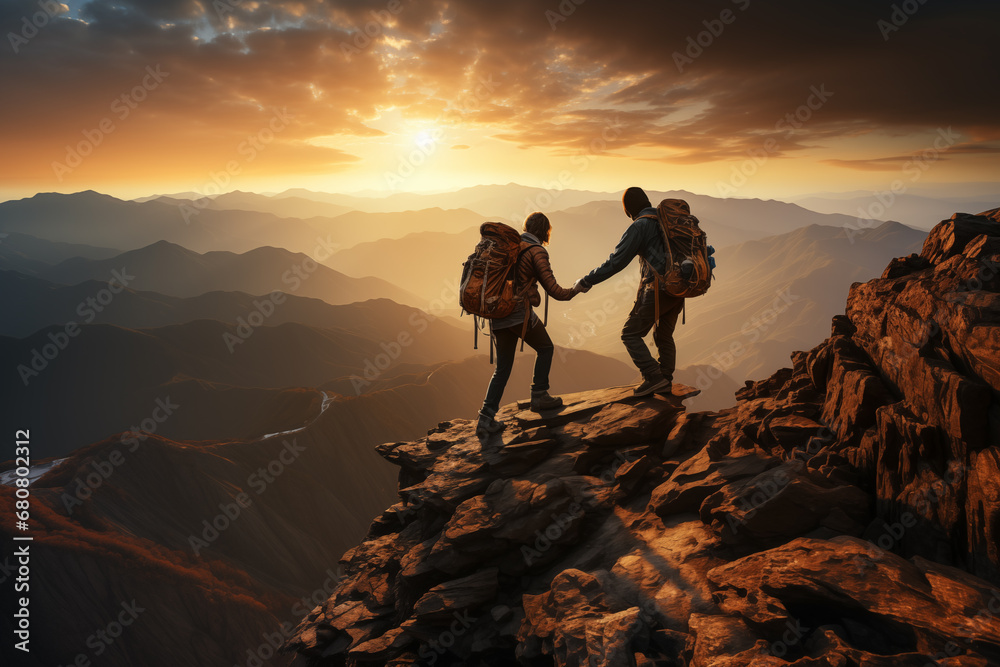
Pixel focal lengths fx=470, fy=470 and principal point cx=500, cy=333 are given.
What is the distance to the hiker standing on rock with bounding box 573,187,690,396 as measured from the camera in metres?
7.61

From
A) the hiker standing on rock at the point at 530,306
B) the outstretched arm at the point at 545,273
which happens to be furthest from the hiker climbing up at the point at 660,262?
the hiker standing on rock at the point at 530,306

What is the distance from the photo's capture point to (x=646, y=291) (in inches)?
316

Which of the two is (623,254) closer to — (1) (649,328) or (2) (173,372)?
(1) (649,328)

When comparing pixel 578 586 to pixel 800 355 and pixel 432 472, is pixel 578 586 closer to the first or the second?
pixel 432 472

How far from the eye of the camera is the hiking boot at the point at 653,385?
28.9 ft

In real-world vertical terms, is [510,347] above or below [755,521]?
above

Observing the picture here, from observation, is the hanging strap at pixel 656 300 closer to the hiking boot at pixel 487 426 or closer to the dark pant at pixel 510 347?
the dark pant at pixel 510 347

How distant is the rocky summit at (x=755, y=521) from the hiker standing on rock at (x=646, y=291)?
654 millimetres

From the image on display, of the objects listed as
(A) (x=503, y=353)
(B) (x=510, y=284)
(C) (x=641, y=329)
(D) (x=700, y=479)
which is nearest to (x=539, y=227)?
(B) (x=510, y=284)

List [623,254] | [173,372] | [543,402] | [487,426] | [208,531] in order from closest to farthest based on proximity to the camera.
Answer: [623,254] → [487,426] → [543,402] → [208,531] → [173,372]

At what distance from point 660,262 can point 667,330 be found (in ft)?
4.34

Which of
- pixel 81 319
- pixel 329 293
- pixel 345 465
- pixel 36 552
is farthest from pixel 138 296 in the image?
pixel 36 552

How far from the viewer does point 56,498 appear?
3844 cm

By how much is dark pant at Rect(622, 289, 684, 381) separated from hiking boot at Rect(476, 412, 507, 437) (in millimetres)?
3141
